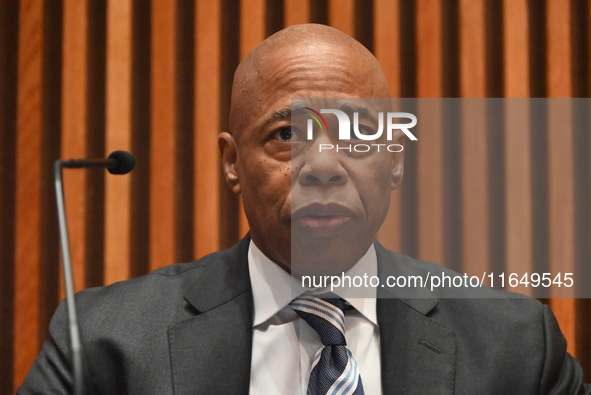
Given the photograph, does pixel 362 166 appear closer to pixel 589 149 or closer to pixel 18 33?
pixel 589 149

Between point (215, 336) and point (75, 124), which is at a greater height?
point (75, 124)

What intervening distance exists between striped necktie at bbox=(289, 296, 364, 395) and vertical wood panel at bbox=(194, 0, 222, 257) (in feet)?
2.28

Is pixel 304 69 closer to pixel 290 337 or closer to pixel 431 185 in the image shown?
pixel 431 185

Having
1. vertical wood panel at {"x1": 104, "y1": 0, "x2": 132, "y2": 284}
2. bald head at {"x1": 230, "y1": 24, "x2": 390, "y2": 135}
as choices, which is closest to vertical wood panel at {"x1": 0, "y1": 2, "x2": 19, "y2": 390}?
vertical wood panel at {"x1": 104, "y1": 0, "x2": 132, "y2": 284}

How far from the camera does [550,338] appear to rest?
5.08ft

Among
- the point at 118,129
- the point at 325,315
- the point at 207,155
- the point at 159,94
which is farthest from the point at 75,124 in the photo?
the point at 325,315

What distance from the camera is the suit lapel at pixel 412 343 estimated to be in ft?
4.66

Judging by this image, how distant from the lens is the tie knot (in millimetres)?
1387

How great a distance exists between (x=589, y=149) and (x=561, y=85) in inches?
15.2

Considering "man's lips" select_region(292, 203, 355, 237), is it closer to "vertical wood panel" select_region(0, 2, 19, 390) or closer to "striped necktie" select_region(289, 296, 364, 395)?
"striped necktie" select_region(289, 296, 364, 395)

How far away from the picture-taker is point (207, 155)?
6.88 ft

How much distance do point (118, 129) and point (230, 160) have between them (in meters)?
0.65

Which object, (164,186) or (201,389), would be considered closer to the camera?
(201,389)

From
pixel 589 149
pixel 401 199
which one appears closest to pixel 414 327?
pixel 401 199
